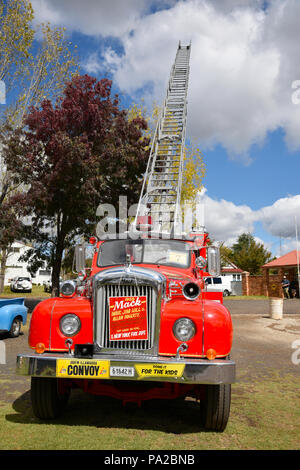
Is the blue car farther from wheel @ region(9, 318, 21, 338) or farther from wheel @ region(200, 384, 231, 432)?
wheel @ region(200, 384, 231, 432)

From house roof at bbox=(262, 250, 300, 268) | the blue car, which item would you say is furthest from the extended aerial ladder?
house roof at bbox=(262, 250, 300, 268)

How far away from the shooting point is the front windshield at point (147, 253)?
232 inches

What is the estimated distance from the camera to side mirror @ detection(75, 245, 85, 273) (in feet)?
20.6

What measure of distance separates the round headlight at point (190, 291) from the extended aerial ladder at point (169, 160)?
651 centimetres

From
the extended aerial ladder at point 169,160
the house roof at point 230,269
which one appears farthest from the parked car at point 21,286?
the extended aerial ladder at point 169,160

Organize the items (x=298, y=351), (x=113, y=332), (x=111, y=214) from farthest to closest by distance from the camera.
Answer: (x=111, y=214) < (x=298, y=351) < (x=113, y=332)

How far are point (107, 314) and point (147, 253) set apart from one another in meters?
1.69

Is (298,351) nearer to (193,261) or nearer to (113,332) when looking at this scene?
(193,261)

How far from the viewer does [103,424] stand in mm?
4480

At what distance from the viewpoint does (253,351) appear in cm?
948

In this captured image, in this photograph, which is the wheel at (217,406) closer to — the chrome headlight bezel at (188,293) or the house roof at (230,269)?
the chrome headlight bezel at (188,293)
